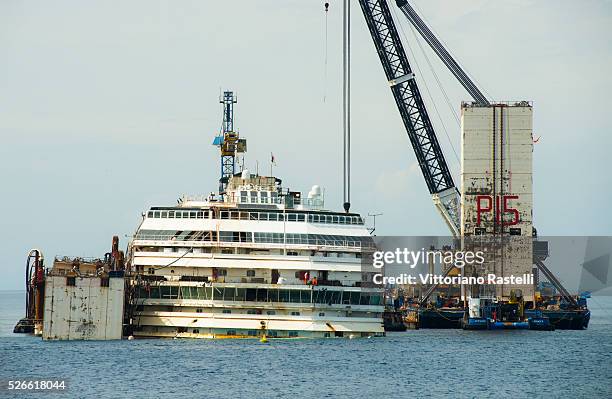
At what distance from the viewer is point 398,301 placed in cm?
14625

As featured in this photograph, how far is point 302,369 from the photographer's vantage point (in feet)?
256

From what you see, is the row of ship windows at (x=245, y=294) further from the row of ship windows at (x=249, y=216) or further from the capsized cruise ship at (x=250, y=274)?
the row of ship windows at (x=249, y=216)

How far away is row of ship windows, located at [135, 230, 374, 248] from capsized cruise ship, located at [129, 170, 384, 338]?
8 centimetres

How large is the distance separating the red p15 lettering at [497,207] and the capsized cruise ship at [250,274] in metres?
42.5

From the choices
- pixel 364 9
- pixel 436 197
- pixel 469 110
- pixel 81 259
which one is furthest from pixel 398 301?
pixel 81 259

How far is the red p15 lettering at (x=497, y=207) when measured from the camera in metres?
133

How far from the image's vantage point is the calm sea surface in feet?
231

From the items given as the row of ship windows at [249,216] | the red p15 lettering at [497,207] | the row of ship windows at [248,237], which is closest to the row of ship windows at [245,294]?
→ the row of ship windows at [248,237]

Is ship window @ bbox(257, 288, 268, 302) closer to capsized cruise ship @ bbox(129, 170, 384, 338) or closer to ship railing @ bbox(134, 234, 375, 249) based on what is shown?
capsized cruise ship @ bbox(129, 170, 384, 338)

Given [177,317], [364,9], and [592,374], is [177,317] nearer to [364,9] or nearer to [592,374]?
[592,374]

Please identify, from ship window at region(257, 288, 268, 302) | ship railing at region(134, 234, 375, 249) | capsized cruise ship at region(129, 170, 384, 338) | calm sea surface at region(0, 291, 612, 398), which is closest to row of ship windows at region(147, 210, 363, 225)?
capsized cruise ship at region(129, 170, 384, 338)

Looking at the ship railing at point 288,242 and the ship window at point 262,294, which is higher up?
the ship railing at point 288,242

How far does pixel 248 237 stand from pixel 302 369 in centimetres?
1577

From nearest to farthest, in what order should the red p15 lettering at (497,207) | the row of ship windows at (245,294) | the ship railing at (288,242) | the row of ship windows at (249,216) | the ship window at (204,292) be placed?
the ship window at (204,292) → the row of ship windows at (245,294) → the ship railing at (288,242) → the row of ship windows at (249,216) → the red p15 lettering at (497,207)
